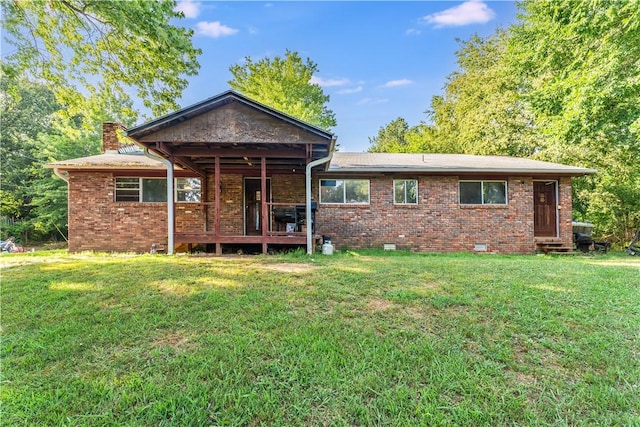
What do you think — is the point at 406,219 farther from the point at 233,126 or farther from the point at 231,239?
the point at 233,126

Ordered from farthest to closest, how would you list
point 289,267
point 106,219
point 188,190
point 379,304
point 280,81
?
point 280,81
point 188,190
point 106,219
point 289,267
point 379,304

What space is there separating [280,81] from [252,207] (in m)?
13.5

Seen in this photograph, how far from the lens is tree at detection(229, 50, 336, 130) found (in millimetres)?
21156

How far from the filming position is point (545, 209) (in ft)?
38.3

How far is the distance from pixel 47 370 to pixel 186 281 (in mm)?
2220

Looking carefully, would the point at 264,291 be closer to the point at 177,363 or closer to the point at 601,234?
the point at 177,363

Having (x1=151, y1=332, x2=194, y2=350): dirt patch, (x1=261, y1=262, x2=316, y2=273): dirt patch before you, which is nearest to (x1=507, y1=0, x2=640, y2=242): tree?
(x1=261, y1=262, x2=316, y2=273): dirt patch

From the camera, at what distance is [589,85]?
8.64 metres

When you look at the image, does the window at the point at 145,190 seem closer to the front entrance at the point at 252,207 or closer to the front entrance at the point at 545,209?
the front entrance at the point at 252,207

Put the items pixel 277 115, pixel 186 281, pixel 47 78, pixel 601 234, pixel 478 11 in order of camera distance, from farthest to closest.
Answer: pixel 601 234 → pixel 478 11 → pixel 277 115 → pixel 47 78 → pixel 186 281

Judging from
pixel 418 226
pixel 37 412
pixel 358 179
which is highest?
pixel 358 179

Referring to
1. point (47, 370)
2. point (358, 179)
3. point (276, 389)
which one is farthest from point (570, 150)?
point (47, 370)

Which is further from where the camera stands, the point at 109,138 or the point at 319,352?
the point at 109,138

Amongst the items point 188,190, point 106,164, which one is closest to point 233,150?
point 188,190
